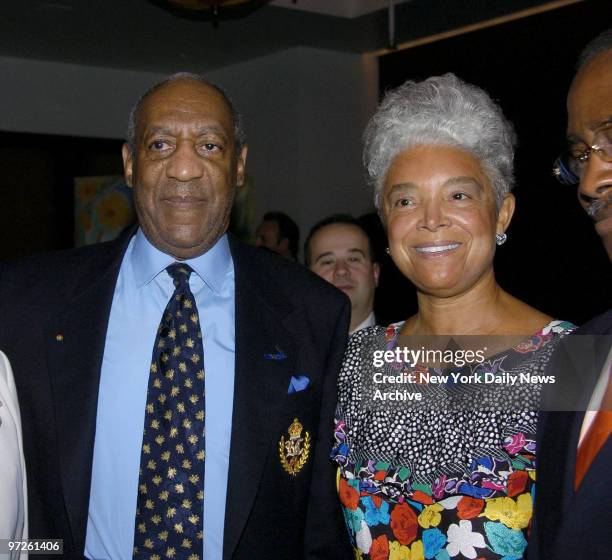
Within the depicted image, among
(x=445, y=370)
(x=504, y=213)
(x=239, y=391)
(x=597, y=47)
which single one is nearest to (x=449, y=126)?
(x=504, y=213)

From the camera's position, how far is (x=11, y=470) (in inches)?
72.3

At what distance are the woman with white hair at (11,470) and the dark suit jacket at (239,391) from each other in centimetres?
17

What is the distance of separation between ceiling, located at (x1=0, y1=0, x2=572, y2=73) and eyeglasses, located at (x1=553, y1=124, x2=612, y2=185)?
5.20 m

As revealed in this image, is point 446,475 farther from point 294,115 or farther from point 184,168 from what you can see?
point 294,115

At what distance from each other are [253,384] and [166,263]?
42 centimetres

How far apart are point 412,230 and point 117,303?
0.84m

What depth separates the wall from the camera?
26.9 feet

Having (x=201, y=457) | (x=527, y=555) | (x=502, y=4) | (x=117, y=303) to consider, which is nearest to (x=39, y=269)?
(x=117, y=303)

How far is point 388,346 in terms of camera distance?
236cm

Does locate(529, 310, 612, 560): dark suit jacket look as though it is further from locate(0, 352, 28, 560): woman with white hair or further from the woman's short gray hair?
locate(0, 352, 28, 560): woman with white hair

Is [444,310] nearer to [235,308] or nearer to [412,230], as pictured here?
[412,230]

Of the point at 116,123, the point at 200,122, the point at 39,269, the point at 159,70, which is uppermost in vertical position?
the point at 159,70

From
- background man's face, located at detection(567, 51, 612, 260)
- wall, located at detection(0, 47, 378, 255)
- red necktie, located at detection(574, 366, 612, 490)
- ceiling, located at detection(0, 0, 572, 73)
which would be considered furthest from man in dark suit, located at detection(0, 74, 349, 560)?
wall, located at detection(0, 47, 378, 255)

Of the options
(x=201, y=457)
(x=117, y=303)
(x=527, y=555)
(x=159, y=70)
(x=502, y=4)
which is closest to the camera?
(x=527, y=555)
